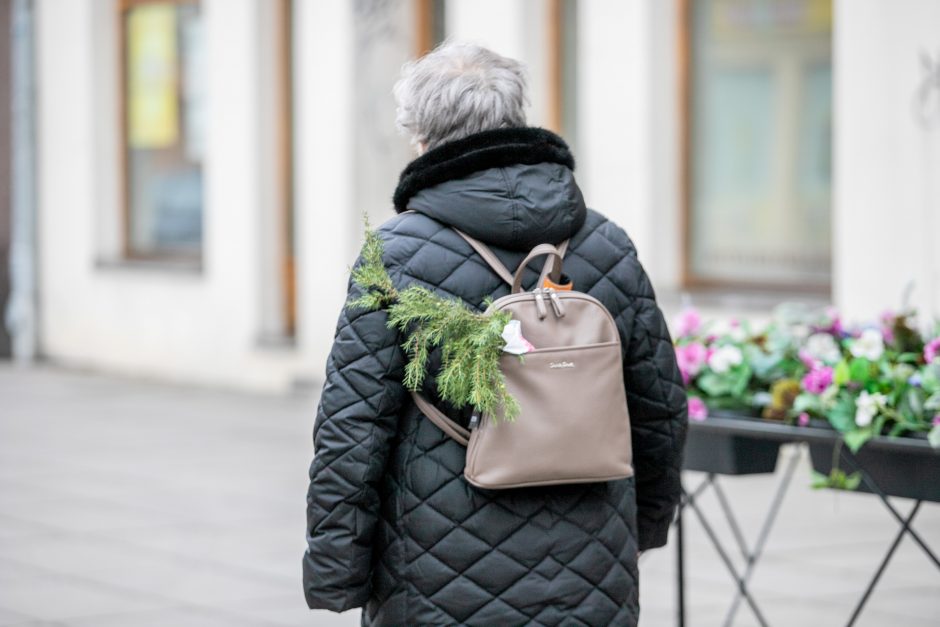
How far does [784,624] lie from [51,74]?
10687mm

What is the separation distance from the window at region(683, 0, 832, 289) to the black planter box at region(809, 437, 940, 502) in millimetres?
5535

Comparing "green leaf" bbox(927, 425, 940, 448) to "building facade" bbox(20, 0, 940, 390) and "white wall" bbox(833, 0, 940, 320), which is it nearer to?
"white wall" bbox(833, 0, 940, 320)

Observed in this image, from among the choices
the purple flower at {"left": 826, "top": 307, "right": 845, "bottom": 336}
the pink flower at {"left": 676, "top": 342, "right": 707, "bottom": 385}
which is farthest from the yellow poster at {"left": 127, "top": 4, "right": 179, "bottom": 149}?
the purple flower at {"left": 826, "top": 307, "right": 845, "bottom": 336}

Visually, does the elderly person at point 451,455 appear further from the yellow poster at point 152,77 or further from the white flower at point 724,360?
the yellow poster at point 152,77

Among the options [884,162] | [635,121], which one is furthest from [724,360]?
[635,121]

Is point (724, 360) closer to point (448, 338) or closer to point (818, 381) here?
point (818, 381)

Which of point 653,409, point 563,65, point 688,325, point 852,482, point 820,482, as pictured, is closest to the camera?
point 653,409

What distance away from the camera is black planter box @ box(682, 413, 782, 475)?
4676mm

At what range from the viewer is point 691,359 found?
486 centimetres

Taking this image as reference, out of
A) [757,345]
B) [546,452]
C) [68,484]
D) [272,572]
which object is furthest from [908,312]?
[68,484]

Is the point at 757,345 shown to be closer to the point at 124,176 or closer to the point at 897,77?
the point at 897,77

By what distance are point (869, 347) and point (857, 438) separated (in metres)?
0.36

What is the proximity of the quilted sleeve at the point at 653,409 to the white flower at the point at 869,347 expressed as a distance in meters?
1.13

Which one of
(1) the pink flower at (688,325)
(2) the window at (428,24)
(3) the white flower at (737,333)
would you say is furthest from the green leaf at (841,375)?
(2) the window at (428,24)
